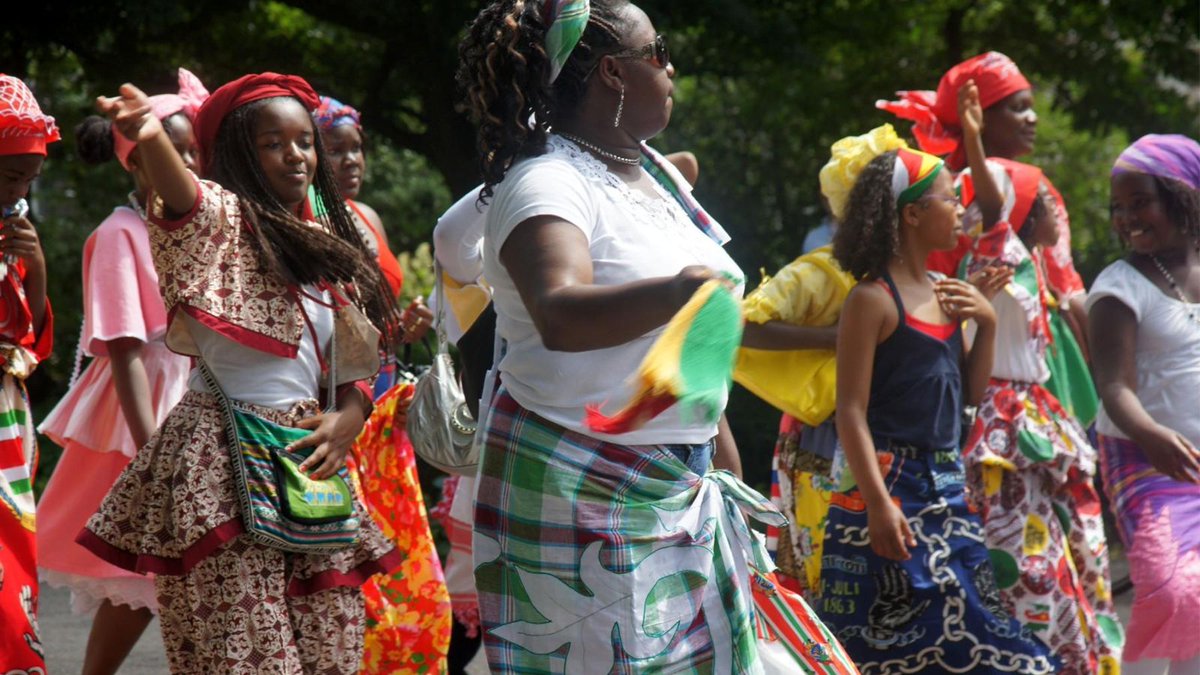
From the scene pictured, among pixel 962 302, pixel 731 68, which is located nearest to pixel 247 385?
pixel 962 302

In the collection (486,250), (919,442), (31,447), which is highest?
(486,250)

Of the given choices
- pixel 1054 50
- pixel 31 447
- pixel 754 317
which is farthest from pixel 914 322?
pixel 1054 50

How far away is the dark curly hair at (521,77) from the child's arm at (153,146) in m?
0.80

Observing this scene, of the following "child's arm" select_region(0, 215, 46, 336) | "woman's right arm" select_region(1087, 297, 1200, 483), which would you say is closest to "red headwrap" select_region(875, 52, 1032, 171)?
"woman's right arm" select_region(1087, 297, 1200, 483)

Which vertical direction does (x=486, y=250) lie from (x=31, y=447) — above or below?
above

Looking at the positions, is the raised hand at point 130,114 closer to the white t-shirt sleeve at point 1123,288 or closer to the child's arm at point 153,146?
the child's arm at point 153,146

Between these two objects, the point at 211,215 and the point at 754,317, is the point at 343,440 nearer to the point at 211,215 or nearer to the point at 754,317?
the point at 211,215

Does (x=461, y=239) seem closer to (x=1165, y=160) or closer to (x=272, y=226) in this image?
(x=272, y=226)

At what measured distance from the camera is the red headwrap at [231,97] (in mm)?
4398

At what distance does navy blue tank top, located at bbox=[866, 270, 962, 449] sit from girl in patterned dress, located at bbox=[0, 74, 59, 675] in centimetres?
244

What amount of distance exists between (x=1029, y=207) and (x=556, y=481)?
3845mm

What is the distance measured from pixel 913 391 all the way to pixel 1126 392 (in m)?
0.86

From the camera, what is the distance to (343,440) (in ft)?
14.6

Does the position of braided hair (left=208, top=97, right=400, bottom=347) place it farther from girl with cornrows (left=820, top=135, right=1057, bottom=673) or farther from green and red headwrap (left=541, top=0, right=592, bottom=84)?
girl with cornrows (left=820, top=135, right=1057, bottom=673)
